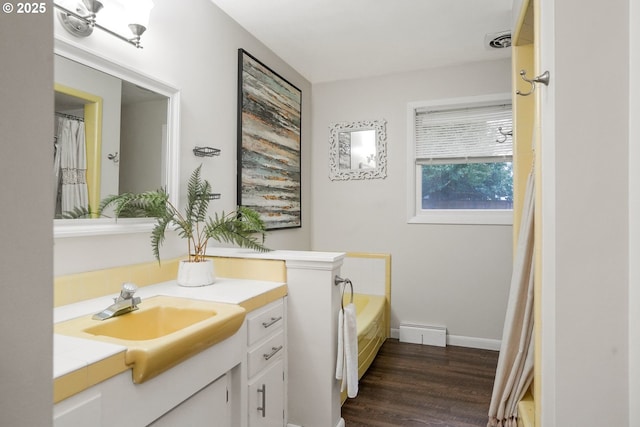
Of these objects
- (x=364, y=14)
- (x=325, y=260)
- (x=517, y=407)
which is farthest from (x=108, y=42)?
(x=517, y=407)

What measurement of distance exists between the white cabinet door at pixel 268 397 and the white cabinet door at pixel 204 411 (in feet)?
0.46

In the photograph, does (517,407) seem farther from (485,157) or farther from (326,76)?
(326,76)

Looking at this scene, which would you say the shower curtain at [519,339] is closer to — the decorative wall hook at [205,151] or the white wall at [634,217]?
the white wall at [634,217]

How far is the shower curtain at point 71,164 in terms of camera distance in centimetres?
140

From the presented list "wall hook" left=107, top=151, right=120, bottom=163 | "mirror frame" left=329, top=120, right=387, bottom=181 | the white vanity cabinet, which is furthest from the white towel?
"mirror frame" left=329, top=120, right=387, bottom=181

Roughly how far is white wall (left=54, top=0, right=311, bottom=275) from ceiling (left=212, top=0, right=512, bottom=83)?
7.8 inches

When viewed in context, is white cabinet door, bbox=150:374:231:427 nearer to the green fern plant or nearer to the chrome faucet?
the chrome faucet

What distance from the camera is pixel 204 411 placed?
4.26 ft

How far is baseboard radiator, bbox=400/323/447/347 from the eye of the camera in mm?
3230

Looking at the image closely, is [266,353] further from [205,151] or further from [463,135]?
[463,135]

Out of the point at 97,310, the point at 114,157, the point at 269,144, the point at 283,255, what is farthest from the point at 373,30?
the point at 97,310

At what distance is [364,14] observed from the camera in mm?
2406

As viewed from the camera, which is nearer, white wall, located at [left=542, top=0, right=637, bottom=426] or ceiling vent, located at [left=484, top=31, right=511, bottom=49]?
white wall, located at [left=542, top=0, right=637, bottom=426]

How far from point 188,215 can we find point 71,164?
58 cm
